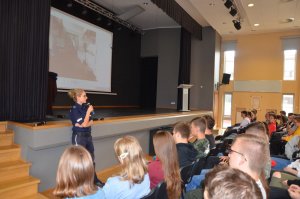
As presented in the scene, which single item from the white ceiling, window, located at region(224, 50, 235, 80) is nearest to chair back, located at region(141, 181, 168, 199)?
the white ceiling

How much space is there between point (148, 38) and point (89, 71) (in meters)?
3.96

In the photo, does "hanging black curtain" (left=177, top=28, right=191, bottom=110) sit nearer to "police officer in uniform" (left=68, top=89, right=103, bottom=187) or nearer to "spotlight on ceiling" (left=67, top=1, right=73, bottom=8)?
"spotlight on ceiling" (left=67, top=1, right=73, bottom=8)

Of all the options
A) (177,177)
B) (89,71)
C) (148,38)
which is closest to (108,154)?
(177,177)

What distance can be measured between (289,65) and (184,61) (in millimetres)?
4045

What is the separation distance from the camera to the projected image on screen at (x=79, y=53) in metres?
6.56

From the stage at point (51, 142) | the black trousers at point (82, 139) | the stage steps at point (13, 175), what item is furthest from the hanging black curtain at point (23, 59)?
the black trousers at point (82, 139)

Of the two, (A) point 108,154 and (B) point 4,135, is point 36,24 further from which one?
(A) point 108,154

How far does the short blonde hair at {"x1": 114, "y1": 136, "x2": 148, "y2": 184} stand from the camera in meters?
1.71

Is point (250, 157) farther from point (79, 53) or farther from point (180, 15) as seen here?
point (180, 15)

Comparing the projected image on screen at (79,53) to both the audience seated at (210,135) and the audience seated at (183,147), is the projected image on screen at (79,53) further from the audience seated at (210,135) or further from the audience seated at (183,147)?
the audience seated at (183,147)

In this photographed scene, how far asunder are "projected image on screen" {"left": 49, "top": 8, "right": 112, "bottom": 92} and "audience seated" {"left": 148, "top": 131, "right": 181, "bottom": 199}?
520cm

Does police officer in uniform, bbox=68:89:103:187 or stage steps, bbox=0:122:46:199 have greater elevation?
police officer in uniform, bbox=68:89:103:187

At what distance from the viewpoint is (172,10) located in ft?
23.7

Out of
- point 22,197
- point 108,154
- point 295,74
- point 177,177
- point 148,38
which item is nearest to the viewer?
point 177,177
